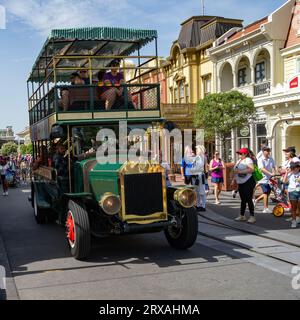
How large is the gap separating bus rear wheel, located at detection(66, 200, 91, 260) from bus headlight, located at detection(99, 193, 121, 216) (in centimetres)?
45

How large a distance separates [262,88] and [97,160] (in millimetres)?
18244

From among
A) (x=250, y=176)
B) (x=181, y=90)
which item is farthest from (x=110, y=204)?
(x=181, y=90)

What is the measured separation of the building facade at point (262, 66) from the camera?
22.7 meters

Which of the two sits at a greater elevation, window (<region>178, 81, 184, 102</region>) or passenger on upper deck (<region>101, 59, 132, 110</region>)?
window (<region>178, 81, 184, 102</region>)

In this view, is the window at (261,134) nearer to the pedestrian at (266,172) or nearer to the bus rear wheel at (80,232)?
the pedestrian at (266,172)

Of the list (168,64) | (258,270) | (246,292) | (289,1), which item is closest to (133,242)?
(258,270)

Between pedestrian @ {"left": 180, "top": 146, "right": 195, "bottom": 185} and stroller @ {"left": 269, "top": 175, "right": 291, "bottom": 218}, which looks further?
pedestrian @ {"left": 180, "top": 146, "right": 195, "bottom": 185}

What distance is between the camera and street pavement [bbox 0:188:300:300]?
5441 mm

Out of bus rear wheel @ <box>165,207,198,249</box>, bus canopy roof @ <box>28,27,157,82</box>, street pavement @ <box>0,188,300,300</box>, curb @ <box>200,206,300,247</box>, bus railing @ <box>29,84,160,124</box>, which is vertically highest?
bus canopy roof @ <box>28,27,157,82</box>

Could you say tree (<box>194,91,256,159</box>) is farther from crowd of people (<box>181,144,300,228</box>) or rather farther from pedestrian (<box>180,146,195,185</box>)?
pedestrian (<box>180,146,195,185</box>)

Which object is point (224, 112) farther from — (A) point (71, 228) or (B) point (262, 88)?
(A) point (71, 228)

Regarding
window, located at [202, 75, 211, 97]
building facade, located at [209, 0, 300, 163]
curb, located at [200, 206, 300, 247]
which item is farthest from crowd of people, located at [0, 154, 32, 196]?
window, located at [202, 75, 211, 97]

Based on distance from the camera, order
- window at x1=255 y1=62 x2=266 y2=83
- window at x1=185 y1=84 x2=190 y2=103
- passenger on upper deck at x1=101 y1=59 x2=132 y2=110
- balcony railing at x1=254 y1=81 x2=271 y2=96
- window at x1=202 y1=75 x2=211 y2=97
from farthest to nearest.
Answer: window at x1=185 y1=84 x2=190 y2=103 < window at x1=202 y1=75 x2=211 y2=97 < window at x1=255 y1=62 x2=266 y2=83 < balcony railing at x1=254 y1=81 x2=271 y2=96 < passenger on upper deck at x1=101 y1=59 x2=132 y2=110

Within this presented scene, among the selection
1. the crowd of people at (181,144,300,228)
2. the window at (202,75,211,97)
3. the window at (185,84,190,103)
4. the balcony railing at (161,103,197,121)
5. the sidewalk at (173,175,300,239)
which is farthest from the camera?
the window at (185,84,190,103)
